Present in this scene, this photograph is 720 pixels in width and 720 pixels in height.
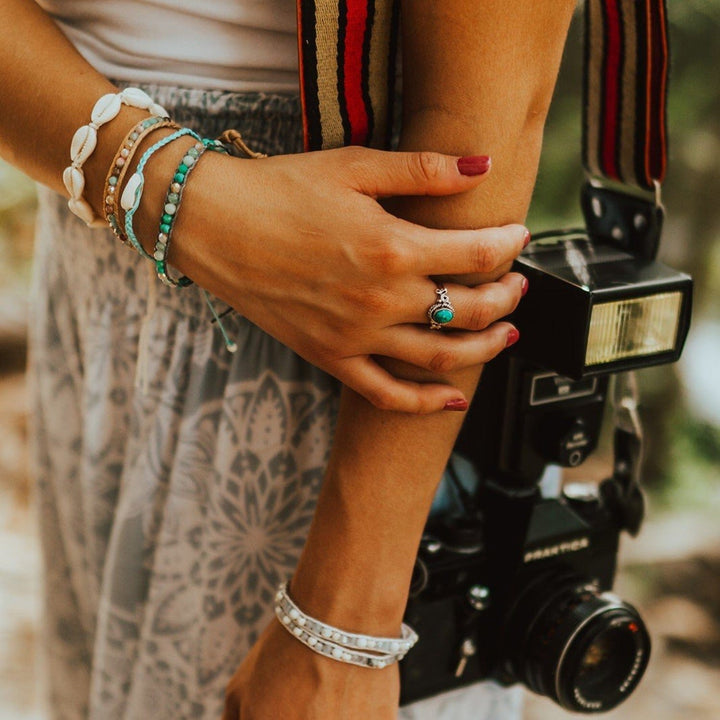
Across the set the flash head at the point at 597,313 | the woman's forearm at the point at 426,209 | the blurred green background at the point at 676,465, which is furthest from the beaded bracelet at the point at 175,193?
the blurred green background at the point at 676,465

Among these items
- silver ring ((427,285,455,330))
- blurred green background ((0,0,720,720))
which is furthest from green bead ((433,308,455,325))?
blurred green background ((0,0,720,720))

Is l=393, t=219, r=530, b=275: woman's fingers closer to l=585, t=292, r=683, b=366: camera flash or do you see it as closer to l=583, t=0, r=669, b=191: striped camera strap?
l=585, t=292, r=683, b=366: camera flash

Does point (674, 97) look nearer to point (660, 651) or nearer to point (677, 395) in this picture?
point (677, 395)

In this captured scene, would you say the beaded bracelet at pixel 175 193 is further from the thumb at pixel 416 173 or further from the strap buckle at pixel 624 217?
the strap buckle at pixel 624 217

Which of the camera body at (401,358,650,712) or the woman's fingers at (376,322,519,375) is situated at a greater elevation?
the woman's fingers at (376,322,519,375)

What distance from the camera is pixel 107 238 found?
0.78 m

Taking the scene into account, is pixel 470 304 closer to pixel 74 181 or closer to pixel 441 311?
pixel 441 311

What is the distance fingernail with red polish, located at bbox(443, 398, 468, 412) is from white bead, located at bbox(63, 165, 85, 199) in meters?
0.28

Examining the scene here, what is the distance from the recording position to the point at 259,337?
0.70 meters

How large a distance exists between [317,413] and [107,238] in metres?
0.24

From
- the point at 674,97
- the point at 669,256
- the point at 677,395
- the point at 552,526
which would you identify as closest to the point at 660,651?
the point at 677,395

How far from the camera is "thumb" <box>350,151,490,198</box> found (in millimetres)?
528

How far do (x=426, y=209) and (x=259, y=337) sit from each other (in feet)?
0.66

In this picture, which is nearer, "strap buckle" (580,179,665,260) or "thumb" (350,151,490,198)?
"thumb" (350,151,490,198)
